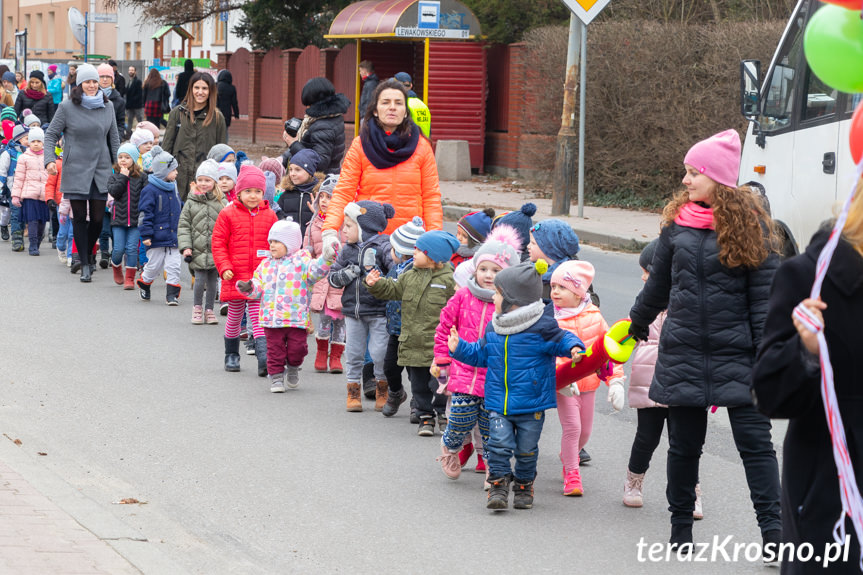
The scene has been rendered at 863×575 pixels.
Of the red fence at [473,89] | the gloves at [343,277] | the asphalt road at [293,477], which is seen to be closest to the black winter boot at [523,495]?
the asphalt road at [293,477]

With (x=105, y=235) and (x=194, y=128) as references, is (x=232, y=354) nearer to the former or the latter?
(x=194, y=128)

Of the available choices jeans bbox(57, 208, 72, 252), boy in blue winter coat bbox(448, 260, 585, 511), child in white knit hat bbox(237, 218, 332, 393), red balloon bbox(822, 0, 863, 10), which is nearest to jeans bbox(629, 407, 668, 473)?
boy in blue winter coat bbox(448, 260, 585, 511)

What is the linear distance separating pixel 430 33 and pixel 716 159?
69.2 feet

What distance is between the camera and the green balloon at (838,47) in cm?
310

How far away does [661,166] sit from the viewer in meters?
20.1

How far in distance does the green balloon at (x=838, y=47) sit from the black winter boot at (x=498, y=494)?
3362mm

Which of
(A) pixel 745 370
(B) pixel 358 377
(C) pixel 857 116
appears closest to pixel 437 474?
(B) pixel 358 377

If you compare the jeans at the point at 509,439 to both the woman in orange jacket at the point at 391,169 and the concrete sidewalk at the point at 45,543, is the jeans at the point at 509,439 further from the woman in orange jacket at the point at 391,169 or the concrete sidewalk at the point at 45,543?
the woman in orange jacket at the point at 391,169

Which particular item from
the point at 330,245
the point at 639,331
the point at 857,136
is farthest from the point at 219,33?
the point at 857,136

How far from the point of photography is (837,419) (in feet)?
10.3

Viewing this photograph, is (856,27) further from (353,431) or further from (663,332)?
(353,431)

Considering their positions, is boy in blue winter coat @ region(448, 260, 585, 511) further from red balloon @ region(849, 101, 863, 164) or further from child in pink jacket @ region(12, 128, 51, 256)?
child in pink jacket @ region(12, 128, 51, 256)

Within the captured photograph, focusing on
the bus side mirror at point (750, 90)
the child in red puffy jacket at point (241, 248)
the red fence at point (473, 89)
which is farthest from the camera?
the red fence at point (473, 89)

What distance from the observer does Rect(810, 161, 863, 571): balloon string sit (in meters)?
3.09
